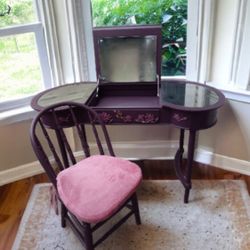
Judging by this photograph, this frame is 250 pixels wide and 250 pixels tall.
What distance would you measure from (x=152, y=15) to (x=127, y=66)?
424mm

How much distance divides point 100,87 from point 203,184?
100cm

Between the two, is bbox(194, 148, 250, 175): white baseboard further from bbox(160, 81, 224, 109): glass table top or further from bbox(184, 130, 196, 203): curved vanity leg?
bbox(160, 81, 224, 109): glass table top

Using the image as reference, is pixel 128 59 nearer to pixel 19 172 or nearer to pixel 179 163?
pixel 179 163

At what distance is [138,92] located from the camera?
6.49 ft

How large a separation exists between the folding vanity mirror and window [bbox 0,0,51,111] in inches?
18.8

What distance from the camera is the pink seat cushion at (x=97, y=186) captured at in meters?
1.35

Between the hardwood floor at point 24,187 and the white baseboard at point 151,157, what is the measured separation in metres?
0.04

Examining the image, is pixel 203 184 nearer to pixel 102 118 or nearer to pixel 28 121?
pixel 102 118

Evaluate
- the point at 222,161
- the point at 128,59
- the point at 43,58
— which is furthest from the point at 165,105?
the point at 43,58

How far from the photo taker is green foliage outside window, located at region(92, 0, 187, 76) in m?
2.02

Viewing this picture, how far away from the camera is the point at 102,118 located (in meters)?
1.78

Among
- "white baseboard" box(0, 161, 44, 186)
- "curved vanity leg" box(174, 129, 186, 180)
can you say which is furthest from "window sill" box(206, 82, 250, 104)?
"white baseboard" box(0, 161, 44, 186)

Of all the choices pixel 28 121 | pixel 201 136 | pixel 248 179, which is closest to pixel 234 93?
pixel 201 136

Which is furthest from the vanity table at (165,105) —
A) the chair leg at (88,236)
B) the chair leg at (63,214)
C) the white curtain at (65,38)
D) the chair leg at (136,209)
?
the chair leg at (88,236)
